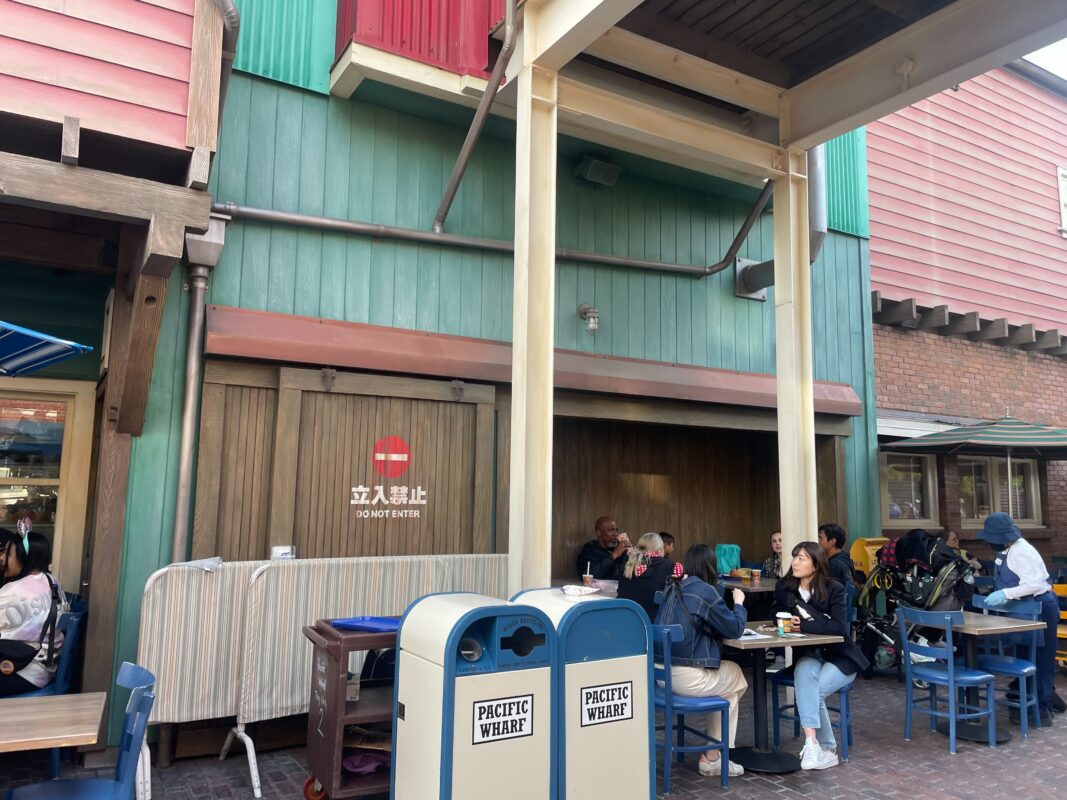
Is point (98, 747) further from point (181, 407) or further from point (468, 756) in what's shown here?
point (468, 756)

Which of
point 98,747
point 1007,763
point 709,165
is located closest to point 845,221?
point 709,165

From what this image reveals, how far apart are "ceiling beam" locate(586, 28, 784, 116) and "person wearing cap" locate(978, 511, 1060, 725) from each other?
14.6 feet

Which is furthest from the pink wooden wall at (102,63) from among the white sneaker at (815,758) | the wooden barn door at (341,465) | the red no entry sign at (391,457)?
the white sneaker at (815,758)

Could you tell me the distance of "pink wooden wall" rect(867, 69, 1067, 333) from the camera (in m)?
11.7

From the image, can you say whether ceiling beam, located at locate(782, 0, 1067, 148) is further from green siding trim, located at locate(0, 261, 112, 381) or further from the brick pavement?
green siding trim, located at locate(0, 261, 112, 381)

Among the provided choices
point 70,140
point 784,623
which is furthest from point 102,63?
point 784,623

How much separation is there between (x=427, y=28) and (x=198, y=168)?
293cm

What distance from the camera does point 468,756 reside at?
12.4ft

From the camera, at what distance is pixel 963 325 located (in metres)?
11.8

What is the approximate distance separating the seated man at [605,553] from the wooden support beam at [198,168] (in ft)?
17.6

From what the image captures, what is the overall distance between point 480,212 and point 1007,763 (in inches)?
243

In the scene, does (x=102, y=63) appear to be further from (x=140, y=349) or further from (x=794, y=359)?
(x=794, y=359)

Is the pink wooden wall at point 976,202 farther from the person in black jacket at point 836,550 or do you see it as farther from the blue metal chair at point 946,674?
the blue metal chair at point 946,674

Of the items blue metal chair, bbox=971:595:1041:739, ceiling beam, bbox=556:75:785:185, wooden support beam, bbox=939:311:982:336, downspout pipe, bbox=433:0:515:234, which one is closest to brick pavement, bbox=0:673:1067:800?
blue metal chair, bbox=971:595:1041:739
